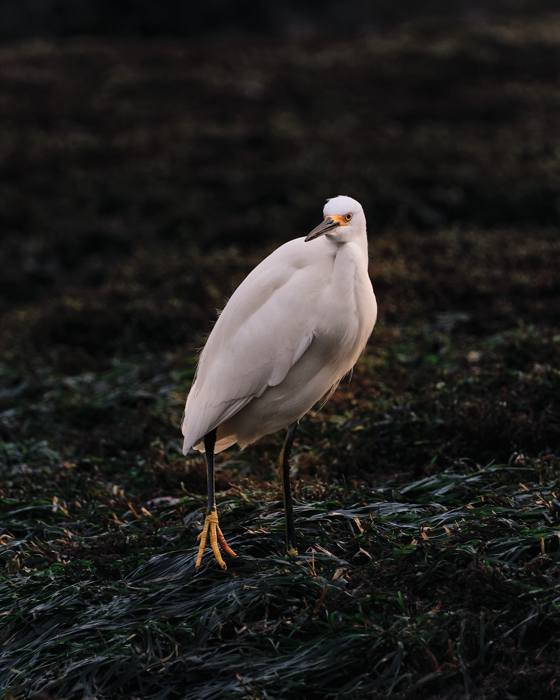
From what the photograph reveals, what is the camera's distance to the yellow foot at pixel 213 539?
15.6ft

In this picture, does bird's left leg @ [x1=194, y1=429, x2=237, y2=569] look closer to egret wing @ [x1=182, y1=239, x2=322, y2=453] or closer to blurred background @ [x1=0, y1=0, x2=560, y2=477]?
egret wing @ [x1=182, y1=239, x2=322, y2=453]

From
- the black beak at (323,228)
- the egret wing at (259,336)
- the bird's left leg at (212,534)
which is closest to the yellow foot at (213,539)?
the bird's left leg at (212,534)

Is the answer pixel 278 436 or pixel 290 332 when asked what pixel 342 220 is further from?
pixel 278 436

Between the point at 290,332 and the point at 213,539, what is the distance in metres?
1.02

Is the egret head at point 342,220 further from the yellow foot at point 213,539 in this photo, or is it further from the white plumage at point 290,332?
the yellow foot at point 213,539

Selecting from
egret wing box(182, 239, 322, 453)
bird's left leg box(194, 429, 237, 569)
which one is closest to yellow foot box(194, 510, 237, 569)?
bird's left leg box(194, 429, 237, 569)

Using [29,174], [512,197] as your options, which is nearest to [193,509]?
[512,197]

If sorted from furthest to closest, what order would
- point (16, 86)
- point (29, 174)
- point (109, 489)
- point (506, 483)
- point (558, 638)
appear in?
point (16, 86) < point (29, 174) < point (109, 489) < point (506, 483) < point (558, 638)

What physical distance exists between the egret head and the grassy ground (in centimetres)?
137

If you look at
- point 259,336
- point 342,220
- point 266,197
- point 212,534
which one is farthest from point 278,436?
point 266,197

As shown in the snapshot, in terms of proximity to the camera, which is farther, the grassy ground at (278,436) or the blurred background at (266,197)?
the blurred background at (266,197)

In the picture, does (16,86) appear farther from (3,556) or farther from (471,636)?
(471,636)

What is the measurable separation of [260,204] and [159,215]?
135cm

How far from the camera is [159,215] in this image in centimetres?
1416
